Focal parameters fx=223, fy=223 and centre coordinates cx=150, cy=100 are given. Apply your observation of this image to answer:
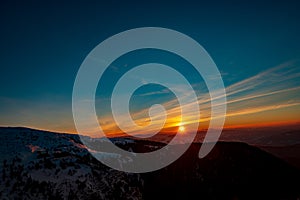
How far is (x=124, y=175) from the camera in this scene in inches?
805

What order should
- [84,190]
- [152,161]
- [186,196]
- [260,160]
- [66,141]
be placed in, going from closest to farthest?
[84,190] < [186,196] < [152,161] < [66,141] < [260,160]

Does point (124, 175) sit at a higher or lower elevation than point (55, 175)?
lower

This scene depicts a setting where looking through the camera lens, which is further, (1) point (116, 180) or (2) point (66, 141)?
(2) point (66, 141)

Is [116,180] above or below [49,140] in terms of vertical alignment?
below

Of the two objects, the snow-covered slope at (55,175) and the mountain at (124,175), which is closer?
the snow-covered slope at (55,175)

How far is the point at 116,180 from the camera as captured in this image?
63.4ft

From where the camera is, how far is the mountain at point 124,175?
16312 mm

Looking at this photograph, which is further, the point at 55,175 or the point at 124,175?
the point at 124,175

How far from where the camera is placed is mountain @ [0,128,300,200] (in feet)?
53.5

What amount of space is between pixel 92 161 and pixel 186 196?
369 inches

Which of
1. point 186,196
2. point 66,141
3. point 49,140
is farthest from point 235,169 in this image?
point 49,140

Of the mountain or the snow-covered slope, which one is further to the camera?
the mountain

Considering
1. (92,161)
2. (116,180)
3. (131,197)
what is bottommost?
(131,197)

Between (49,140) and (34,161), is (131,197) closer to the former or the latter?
(34,161)
